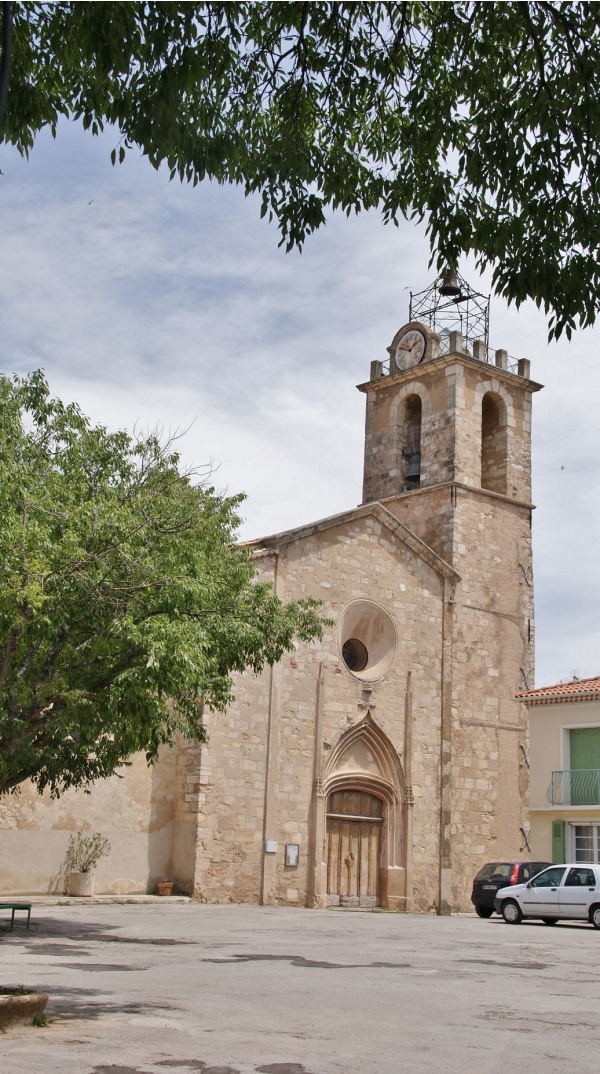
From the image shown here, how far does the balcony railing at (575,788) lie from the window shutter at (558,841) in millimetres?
611

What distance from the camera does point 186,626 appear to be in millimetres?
10062

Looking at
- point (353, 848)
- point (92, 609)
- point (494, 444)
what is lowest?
point (353, 848)

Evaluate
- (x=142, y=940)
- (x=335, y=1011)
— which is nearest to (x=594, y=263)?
(x=335, y=1011)

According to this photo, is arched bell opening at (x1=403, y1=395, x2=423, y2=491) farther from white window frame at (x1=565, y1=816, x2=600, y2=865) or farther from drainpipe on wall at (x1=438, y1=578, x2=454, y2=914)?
white window frame at (x1=565, y1=816, x2=600, y2=865)

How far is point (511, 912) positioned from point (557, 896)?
1.33m

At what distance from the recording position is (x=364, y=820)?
2259 cm

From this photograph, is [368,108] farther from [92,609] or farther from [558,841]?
[558,841]

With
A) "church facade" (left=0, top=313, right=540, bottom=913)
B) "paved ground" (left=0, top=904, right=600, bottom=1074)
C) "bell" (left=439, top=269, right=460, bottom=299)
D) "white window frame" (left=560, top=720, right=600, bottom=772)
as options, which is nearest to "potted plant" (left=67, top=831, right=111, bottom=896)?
"church facade" (left=0, top=313, right=540, bottom=913)

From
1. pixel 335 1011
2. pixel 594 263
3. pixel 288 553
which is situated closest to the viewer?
pixel 594 263

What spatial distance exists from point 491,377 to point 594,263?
2176 cm

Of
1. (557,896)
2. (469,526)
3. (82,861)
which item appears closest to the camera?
(82,861)

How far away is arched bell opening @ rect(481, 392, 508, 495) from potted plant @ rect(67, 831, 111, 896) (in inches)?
528

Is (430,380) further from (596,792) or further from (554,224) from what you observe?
(554,224)

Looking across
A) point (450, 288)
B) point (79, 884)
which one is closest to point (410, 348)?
point (450, 288)
